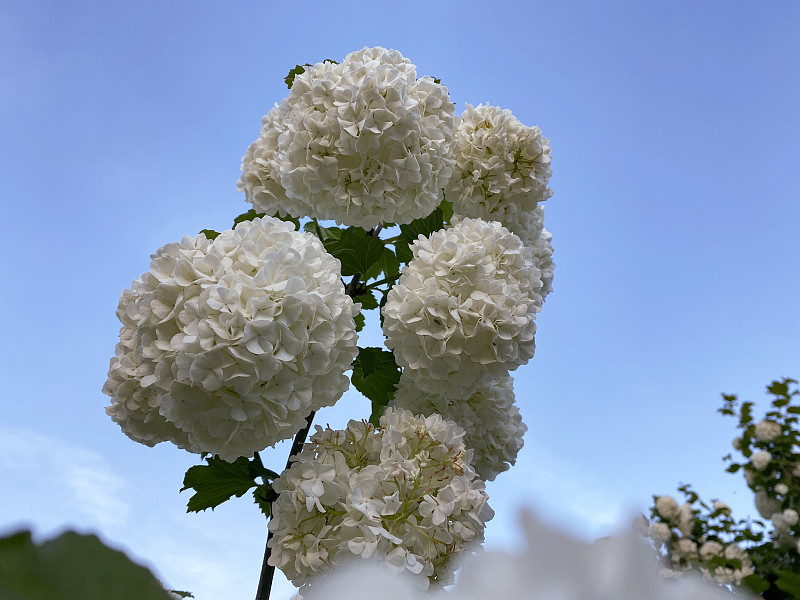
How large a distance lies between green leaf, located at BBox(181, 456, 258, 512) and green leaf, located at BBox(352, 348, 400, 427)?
280 mm

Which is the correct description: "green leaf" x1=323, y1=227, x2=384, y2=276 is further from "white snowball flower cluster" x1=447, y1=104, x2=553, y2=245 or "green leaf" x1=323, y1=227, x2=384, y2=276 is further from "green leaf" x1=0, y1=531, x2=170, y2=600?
"green leaf" x1=0, y1=531, x2=170, y2=600

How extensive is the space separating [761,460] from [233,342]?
152 inches

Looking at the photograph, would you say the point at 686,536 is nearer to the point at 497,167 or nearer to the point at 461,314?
the point at 497,167

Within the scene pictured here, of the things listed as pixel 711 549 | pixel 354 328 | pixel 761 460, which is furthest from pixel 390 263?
pixel 761 460

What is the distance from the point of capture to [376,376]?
4.87 feet

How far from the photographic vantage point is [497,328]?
1223 millimetres

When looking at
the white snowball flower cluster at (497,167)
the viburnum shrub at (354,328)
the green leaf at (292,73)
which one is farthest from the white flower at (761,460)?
the green leaf at (292,73)

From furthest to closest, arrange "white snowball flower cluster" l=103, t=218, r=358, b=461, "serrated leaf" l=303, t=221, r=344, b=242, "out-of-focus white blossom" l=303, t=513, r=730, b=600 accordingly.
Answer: "serrated leaf" l=303, t=221, r=344, b=242 < "white snowball flower cluster" l=103, t=218, r=358, b=461 < "out-of-focus white blossom" l=303, t=513, r=730, b=600

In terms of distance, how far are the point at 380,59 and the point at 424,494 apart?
2.85ft

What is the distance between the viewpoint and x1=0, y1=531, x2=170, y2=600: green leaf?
7.3 inches

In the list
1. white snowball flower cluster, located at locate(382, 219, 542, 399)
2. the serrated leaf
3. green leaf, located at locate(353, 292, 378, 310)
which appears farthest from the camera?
the serrated leaf

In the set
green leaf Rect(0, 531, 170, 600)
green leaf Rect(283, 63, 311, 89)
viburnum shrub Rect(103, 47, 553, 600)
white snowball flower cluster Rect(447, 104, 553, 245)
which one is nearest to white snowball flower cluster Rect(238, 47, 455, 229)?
viburnum shrub Rect(103, 47, 553, 600)

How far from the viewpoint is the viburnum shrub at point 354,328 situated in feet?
3.26

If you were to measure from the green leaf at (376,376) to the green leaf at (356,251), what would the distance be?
0.60 feet
